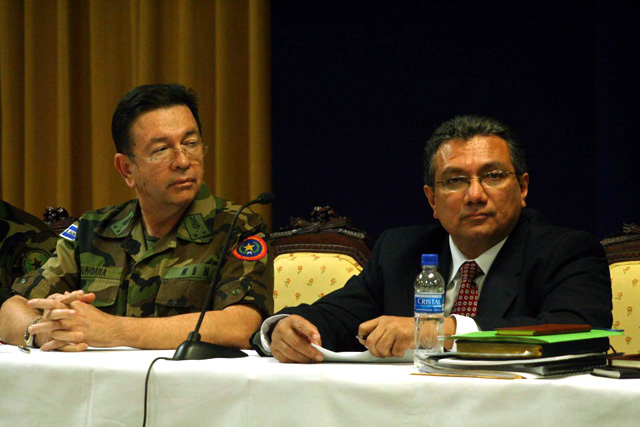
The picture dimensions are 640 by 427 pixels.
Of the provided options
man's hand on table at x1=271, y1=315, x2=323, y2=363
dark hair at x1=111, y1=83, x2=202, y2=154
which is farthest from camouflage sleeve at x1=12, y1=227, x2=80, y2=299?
man's hand on table at x1=271, y1=315, x2=323, y2=363

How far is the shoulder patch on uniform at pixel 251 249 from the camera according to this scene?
224 centimetres

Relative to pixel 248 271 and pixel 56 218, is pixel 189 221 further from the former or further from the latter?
pixel 56 218

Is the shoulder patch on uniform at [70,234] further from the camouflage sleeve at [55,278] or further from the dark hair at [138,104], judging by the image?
the dark hair at [138,104]

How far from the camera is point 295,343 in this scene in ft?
5.17

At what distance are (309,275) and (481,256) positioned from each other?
0.87 meters

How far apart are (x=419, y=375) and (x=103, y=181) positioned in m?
3.12

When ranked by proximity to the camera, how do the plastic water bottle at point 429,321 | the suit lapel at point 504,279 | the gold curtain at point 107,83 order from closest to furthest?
the plastic water bottle at point 429,321 < the suit lapel at point 504,279 < the gold curtain at point 107,83

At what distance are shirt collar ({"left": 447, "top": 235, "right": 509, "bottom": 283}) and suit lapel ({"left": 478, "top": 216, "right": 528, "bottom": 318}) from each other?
0.11ft

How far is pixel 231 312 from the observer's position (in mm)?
2076

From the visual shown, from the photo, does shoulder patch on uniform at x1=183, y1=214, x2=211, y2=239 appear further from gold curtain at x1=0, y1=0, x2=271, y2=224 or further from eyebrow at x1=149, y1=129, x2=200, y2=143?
gold curtain at x1=0, y1=0, x2=271, y2=224

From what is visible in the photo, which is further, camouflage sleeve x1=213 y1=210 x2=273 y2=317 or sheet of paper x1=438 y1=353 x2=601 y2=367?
camouflage sleeve x1=213 y1=210 x2=273 y2=317

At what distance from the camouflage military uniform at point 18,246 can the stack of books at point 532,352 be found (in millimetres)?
1973

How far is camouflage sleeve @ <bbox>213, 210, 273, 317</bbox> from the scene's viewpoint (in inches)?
84.7

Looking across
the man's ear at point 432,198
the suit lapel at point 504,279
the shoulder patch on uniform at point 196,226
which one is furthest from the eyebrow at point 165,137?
the suit lapel at point 504,279
